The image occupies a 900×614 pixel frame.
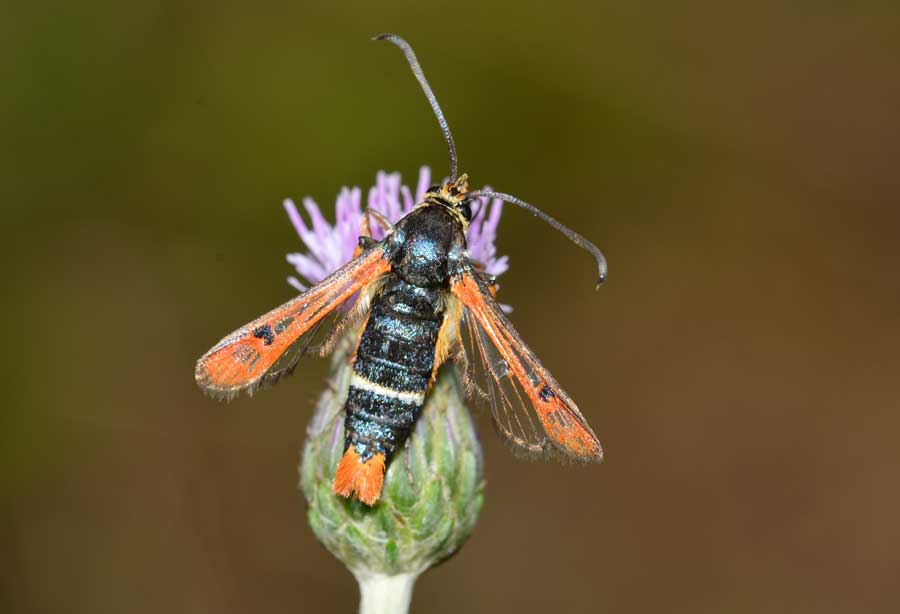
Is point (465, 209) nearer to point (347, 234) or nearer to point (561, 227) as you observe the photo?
point (561, 227)

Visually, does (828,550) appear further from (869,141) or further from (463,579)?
(869,141)

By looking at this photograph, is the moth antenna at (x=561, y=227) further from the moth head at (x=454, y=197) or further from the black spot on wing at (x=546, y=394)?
the black spot on wing at (x=546, y=394)

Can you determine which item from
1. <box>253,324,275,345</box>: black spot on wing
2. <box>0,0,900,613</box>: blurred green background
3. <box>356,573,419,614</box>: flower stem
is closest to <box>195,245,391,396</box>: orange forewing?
<box>253,324,275,345</box>: black spot on wing

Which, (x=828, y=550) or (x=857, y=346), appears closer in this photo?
(x=828, y=550)

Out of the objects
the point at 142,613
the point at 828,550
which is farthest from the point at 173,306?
the point at 828,550

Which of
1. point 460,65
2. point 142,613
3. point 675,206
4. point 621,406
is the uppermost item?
point 460,65
